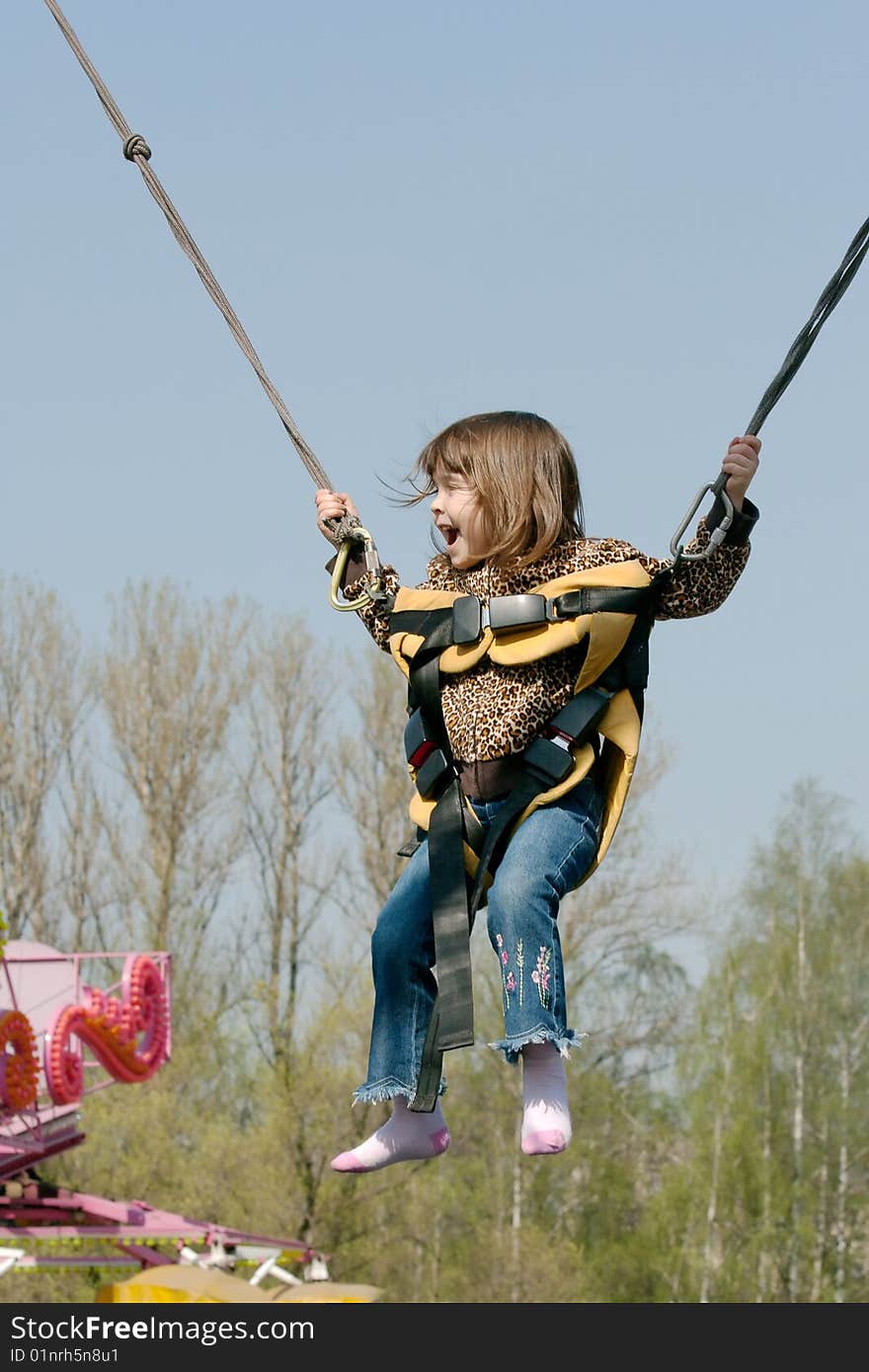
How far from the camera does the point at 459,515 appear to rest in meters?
3.72

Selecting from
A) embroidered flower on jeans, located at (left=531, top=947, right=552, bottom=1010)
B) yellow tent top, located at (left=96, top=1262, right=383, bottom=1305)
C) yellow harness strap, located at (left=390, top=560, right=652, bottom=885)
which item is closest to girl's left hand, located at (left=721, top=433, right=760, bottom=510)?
yellow harness strap, located at (left=390, top=560, right=652, bottom=885)

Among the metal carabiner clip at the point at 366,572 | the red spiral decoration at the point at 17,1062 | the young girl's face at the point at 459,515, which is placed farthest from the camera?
the red spiral decoration at the point at 17,1062

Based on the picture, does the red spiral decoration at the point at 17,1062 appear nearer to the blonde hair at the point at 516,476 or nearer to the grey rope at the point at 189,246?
the grey rope at the point at 189,246

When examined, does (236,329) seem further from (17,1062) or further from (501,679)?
(17,1062)

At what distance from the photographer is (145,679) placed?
23.9 meters

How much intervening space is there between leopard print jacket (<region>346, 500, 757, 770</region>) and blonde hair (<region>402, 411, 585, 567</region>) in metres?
0.05

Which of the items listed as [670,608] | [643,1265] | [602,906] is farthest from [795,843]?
[670,608]

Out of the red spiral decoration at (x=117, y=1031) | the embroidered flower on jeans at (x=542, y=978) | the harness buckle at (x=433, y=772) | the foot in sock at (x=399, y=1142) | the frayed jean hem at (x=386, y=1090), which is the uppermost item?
the red spiral decoration at (x=117, y=1031)

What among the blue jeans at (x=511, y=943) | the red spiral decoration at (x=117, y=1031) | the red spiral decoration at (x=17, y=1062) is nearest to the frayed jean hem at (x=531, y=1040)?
the blue jeans at (x=511, y=943)

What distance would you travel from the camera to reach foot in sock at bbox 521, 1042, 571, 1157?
11.3ft

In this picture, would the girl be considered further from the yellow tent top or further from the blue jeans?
the yellow tent top

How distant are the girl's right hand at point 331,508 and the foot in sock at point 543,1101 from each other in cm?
118

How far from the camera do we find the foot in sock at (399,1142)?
365 centimetres
